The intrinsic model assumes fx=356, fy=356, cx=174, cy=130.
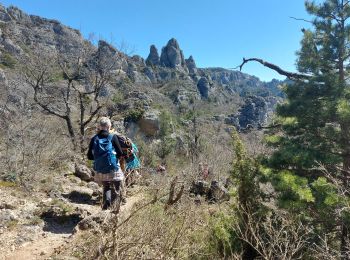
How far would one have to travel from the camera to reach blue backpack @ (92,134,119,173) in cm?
555

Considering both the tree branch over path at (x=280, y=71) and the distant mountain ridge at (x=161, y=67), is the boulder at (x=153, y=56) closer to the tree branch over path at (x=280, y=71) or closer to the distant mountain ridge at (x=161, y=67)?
the distant mountain ridge at (x=161, y=67)

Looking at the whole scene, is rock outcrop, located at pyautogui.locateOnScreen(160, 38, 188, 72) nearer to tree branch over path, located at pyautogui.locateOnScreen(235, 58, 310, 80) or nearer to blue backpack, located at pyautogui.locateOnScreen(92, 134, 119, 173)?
tree branch over path, located at pyautogui.locateOnScreen(235, 58, 310, 80)

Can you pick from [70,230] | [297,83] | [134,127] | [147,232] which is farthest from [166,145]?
[147,232]

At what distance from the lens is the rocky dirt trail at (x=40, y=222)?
15.6 ft

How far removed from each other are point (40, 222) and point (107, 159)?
149cm

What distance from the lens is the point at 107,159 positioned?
5.55 meters

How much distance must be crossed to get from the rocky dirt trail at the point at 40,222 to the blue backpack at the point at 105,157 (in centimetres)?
67

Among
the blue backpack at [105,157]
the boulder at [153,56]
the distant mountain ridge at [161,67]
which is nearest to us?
the blue backpack at [105,157]

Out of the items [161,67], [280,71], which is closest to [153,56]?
[161,67]

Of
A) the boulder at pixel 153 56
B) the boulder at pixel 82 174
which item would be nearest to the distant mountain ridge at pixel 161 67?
the boulder at pixel 153 56

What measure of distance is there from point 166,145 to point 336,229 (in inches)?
898

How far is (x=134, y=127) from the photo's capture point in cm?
3294

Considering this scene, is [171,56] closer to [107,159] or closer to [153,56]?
[153,56]

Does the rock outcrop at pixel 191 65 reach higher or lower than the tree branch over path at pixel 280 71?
higher
